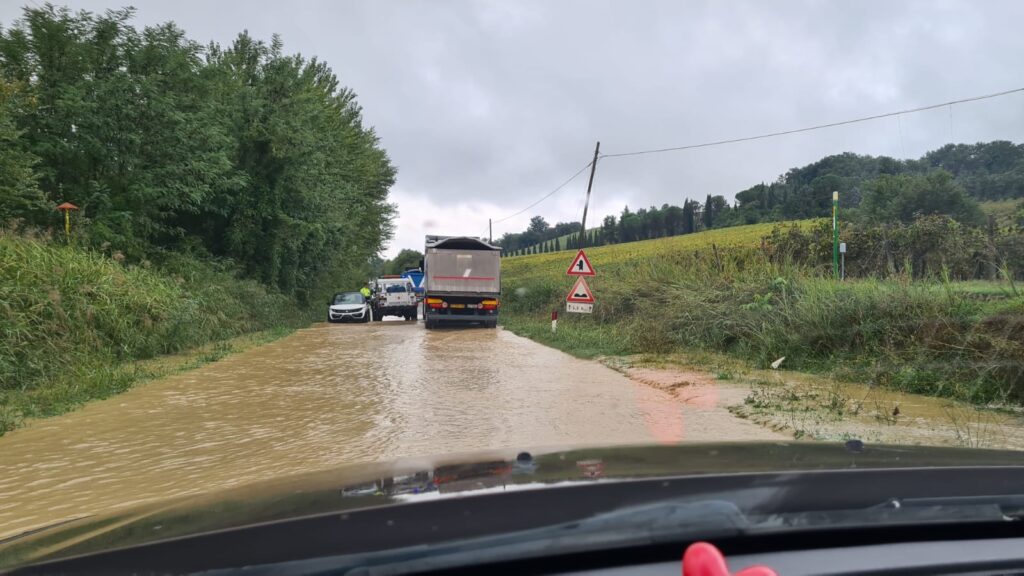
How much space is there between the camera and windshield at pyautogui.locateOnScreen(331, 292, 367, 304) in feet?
93.3

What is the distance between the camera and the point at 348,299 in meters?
28.6

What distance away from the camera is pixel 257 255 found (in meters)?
25.5

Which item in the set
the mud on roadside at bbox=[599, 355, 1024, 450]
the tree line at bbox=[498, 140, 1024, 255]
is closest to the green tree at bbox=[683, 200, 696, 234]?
the tree line at bbox=[498, 140, 1024, 255]

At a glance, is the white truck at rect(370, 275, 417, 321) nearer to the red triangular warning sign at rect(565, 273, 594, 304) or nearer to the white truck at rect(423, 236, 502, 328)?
the white truck at rect(423, 236, 502, 328)

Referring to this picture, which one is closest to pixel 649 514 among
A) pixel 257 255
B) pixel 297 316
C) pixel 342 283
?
pixel 257 255

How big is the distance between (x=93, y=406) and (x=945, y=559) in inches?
372

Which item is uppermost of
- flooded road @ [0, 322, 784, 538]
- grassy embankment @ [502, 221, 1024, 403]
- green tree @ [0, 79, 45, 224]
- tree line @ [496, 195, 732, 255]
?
tree line @ [496, 195, 732, 255]

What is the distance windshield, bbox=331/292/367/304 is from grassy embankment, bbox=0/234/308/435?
391 inches

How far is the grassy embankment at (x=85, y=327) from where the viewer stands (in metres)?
9.27

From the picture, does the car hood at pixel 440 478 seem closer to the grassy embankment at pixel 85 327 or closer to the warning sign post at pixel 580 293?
the grassy embankment at pixel 85 327

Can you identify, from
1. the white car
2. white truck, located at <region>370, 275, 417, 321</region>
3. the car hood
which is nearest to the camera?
the car hood

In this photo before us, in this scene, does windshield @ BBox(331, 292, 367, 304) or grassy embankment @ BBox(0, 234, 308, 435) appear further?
windshield @ BBox(331, 292, 367, 304)

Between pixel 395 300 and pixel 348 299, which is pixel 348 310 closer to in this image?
pixel 348 299

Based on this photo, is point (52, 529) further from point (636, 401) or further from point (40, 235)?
point (40, 235)
